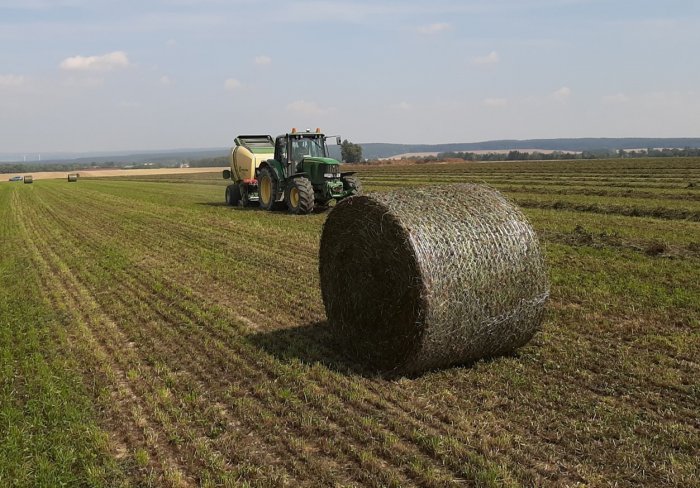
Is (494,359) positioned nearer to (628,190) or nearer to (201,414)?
(201,414)

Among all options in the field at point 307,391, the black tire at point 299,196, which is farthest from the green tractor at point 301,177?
Answer: the field at point 307,391

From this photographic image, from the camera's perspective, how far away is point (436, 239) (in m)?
5.53

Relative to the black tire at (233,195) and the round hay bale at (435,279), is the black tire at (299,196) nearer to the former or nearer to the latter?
the black tire at (233,195)

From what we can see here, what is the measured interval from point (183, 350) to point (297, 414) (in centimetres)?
217

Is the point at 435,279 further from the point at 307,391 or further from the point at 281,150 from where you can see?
the point at 281,150

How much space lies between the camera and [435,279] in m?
5.32

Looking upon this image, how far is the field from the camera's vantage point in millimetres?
4105

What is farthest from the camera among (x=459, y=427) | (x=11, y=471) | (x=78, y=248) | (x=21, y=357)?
(x=78, y=248)

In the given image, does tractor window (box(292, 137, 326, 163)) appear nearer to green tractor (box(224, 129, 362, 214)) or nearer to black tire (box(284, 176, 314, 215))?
green tractor (box(224, 129, 362, 214))

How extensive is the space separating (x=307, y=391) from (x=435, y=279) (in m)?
1.45

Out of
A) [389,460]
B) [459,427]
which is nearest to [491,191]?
[459,427]

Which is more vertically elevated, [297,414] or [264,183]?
[264,183]

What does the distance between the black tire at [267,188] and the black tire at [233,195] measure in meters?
2.65

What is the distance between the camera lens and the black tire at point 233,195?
23.2 meters
